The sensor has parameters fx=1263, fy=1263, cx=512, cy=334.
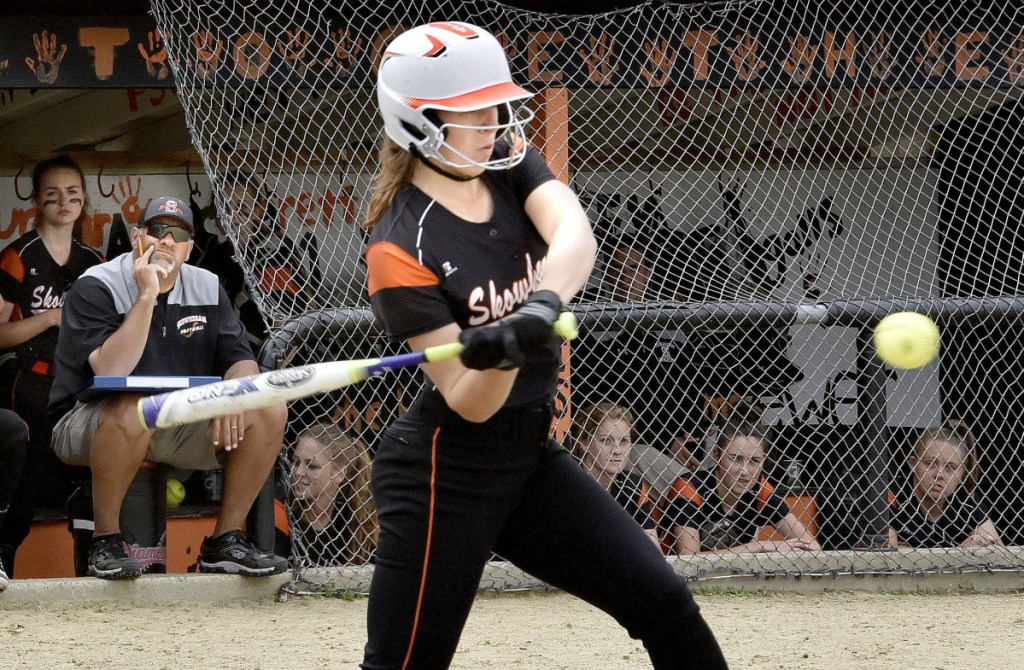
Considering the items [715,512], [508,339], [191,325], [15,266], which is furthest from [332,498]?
[508,339]

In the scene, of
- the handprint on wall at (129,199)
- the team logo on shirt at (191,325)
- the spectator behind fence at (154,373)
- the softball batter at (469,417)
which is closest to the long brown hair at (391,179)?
the softball batter at (469,417)

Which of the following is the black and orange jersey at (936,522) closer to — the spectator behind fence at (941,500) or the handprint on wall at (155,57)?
the spectator behind fence at (941,500)

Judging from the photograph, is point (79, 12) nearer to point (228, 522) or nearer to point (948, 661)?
point (228, 522)

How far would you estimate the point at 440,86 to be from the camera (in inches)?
95.3

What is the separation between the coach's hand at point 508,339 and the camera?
2.13 metres

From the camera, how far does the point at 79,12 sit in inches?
205

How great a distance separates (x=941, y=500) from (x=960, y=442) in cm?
29

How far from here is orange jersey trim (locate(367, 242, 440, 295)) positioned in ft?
7.70

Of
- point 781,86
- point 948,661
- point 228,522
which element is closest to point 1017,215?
point 781,86

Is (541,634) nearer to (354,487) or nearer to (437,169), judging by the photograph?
(354,487)

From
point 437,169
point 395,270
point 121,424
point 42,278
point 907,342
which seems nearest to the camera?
point 395,270

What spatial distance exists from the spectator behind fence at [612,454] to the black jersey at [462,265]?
9.04 feet

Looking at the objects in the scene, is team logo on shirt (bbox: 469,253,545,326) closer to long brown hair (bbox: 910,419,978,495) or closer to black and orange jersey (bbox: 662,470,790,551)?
black and orange jersey (bbox: 662,470,790,551)

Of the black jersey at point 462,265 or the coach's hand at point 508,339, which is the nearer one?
the coach's hand at point 508,339
